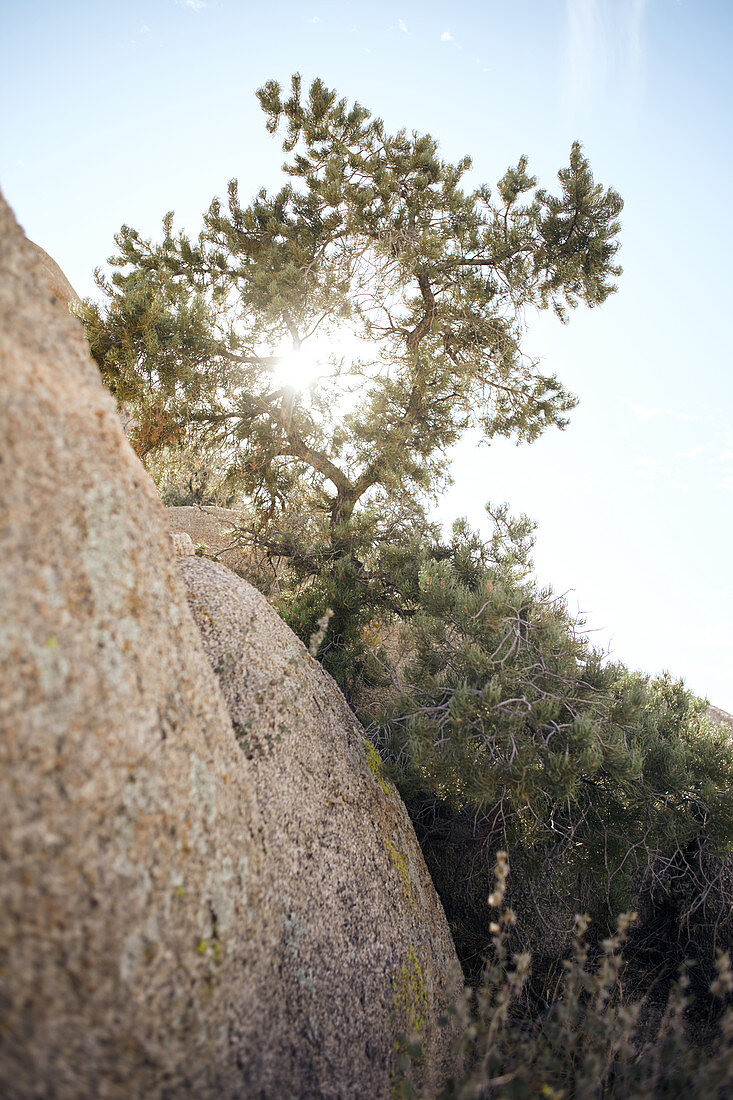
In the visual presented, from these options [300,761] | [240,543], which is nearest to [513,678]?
[300,761]

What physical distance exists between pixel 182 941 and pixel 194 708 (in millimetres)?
895

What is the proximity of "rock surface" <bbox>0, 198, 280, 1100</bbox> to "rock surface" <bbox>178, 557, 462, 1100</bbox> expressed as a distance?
0.49 m

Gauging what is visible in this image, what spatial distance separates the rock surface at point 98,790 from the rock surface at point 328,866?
0.49 metres

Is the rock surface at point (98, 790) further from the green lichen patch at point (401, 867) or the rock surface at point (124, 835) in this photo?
the green lichen patch at point (401, 867)

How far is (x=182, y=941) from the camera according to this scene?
2.13 metres

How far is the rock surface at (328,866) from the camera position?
2.99 meters

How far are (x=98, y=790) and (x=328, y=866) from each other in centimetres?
210

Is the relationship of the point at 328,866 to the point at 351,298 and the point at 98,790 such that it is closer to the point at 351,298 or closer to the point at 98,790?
the point at 98,790

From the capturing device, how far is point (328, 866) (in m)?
3.58

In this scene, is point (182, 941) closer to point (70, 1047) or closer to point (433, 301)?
point (70, 1047)

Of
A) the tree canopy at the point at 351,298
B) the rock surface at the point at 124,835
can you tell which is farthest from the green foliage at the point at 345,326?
the rock surface at the point at 124,835

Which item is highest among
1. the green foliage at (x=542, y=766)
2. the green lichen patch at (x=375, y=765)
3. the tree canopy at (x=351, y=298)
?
the tree canopy at (x=351, y=298)

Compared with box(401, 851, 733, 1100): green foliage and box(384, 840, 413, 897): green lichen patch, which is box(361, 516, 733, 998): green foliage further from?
box(401, 851, 733, 1100): green foliage

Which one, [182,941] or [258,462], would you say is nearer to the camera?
[182,941]
